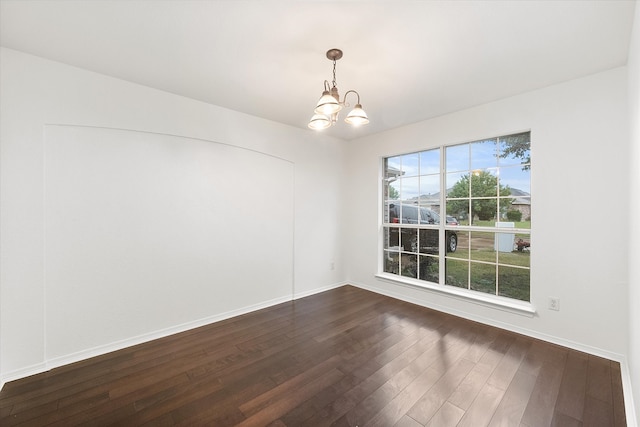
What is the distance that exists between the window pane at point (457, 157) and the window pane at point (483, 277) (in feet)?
4.16

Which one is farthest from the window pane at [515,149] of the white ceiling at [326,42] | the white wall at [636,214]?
the white wall at [636,214]

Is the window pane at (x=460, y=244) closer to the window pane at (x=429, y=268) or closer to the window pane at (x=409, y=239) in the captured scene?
the window pane at (x=429, y=268)

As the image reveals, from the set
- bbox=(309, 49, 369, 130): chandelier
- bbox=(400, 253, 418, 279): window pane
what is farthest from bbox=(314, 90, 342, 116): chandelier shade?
bbox=(400, 253, 418, 279): window pane

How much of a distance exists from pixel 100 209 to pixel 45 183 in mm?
423

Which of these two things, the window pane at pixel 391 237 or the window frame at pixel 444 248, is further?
the window pane at pixel 391 237

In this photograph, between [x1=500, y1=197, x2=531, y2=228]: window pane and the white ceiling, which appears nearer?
the white ceiling

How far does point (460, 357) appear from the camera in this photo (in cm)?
245

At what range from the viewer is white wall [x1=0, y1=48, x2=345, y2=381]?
2.14 meters

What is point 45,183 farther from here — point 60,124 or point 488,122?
point 488,122

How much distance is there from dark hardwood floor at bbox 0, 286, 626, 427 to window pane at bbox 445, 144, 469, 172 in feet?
6.56

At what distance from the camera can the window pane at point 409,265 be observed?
13.3 ft

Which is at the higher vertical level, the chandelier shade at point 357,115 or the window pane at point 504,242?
the chandelier shade at point 357,115

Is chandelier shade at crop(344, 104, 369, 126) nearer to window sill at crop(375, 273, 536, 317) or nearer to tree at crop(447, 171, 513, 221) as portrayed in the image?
tree at crop(447, 171, 513, 221)

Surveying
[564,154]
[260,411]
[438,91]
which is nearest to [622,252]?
[564,154]
